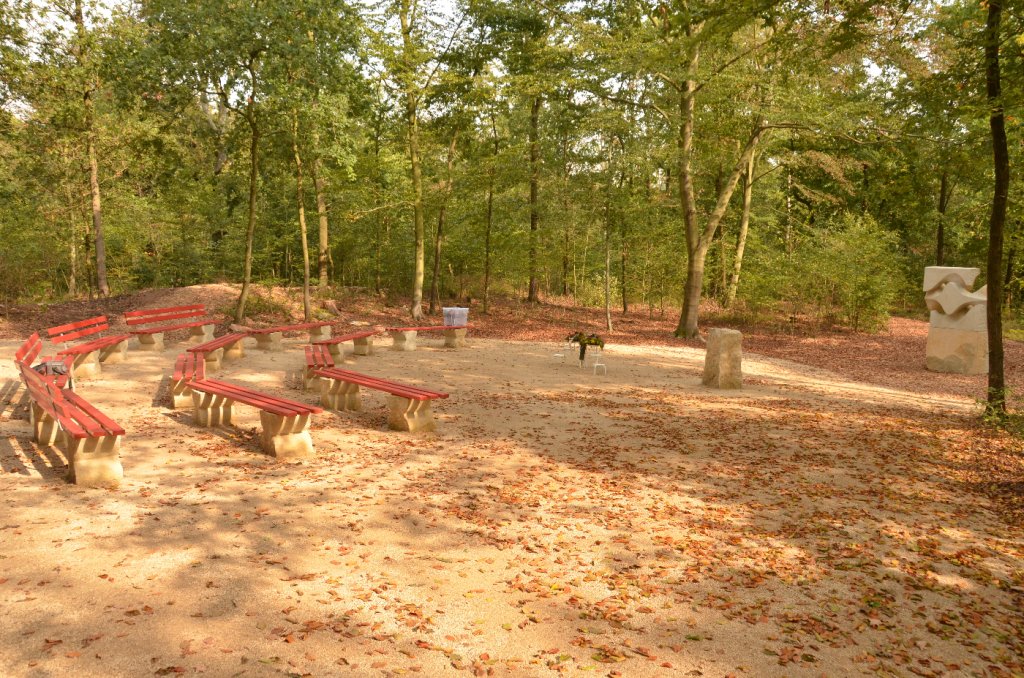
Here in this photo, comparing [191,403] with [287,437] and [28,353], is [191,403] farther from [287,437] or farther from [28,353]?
[287,437]

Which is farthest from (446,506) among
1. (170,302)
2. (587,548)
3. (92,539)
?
(170,302)

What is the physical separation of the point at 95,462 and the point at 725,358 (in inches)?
336

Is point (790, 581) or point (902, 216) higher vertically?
point (902, 216)

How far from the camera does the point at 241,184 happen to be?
17625mm

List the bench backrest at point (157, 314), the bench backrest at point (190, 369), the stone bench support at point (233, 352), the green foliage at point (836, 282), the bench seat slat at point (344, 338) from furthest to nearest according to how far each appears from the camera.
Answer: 1. the green foliage at point (836, 282)
2. the bench backrest at point (157, 314)
3. the stone bench support at point (233, 352)
4. the bench seat slat at point (344, 338)
5. the bench backrest at point (190, 369)

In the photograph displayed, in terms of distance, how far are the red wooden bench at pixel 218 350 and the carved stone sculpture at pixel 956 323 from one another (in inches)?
500

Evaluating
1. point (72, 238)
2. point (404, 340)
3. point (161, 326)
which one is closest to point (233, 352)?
point (161, 326)

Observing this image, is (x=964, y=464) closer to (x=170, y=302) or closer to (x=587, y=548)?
(x=587, y=548)

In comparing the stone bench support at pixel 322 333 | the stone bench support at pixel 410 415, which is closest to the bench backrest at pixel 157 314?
the stone bench support at pixel 322 333

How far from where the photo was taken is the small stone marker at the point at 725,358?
33.4 ft

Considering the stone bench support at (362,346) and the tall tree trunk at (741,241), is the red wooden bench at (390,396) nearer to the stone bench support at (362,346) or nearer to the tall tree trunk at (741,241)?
the stone bench support at (362,346)

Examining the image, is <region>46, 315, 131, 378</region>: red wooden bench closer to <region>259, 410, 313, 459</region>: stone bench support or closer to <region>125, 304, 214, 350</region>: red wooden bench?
<region>125, 304, 214, 350</region>: red wooden bench

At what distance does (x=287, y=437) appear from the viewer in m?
5.91

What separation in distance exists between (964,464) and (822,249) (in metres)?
14.2
